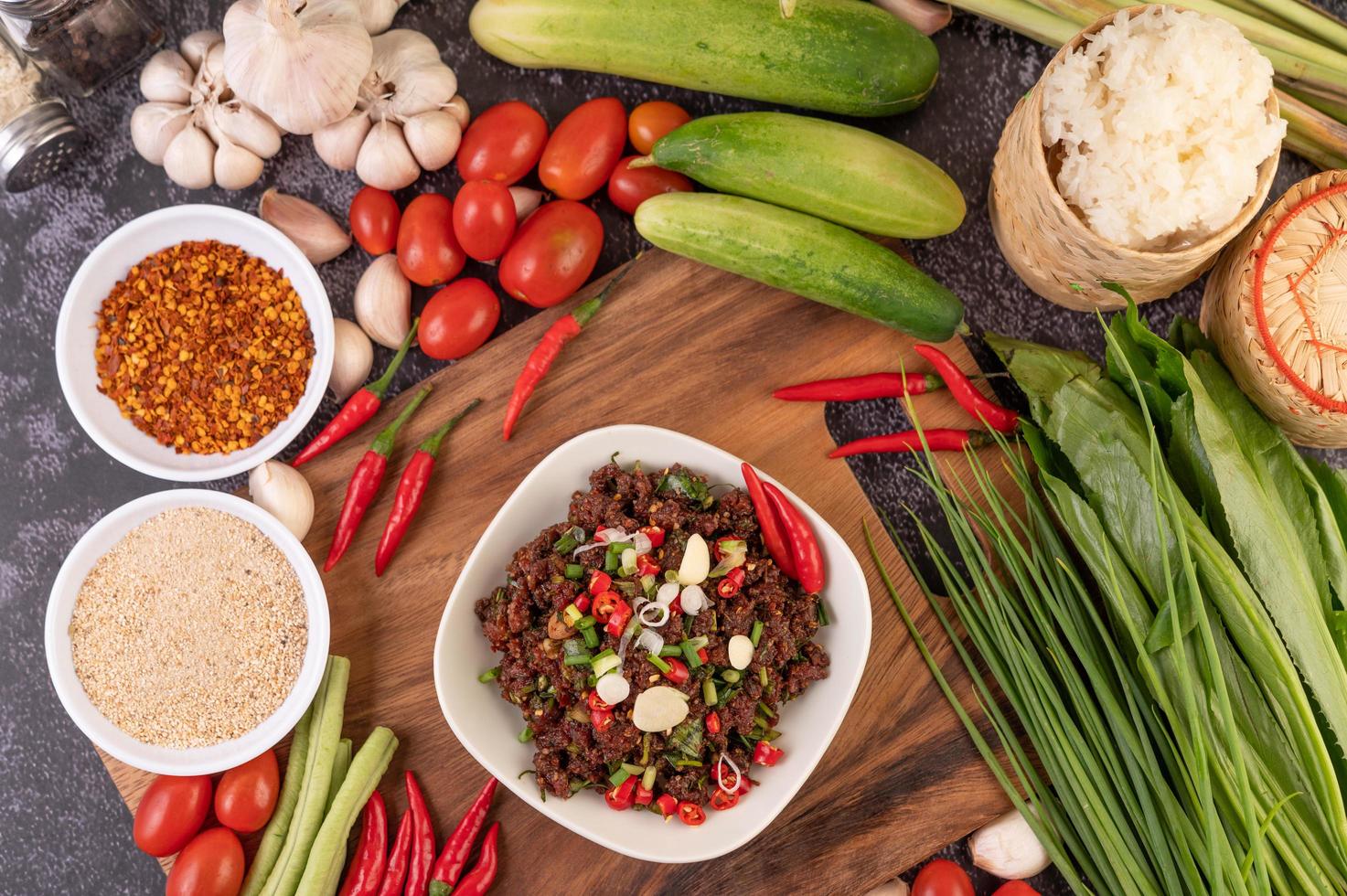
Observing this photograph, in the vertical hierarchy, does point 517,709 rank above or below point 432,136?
below

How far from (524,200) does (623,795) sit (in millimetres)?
1377

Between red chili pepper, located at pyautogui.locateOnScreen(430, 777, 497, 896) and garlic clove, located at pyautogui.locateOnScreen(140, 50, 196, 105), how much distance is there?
1742 millimetres

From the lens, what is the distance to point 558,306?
2.30 metres

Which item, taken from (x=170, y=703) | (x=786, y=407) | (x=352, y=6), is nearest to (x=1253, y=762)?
(x=786, y=407)

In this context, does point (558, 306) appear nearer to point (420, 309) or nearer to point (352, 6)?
point (420, 309)

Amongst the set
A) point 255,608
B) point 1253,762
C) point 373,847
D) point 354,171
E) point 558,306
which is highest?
point 354,171

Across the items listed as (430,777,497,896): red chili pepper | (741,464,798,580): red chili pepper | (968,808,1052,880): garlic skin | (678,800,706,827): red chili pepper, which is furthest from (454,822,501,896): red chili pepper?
(968,808,1052,880): garlic skin

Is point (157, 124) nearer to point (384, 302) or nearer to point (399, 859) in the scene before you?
point (384, 302)

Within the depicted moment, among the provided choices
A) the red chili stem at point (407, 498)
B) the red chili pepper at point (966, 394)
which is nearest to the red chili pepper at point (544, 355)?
the red chili stem at point (407, 498)

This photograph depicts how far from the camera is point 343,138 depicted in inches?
90.6

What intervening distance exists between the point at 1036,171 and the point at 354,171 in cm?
158

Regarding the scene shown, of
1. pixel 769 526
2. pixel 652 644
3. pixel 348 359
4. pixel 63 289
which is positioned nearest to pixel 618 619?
pixel 652 644

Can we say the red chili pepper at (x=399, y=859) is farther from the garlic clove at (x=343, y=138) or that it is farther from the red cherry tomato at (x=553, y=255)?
the garlic clove at (x=343, y=138)

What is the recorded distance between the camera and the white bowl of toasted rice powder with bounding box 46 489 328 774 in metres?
2.13
